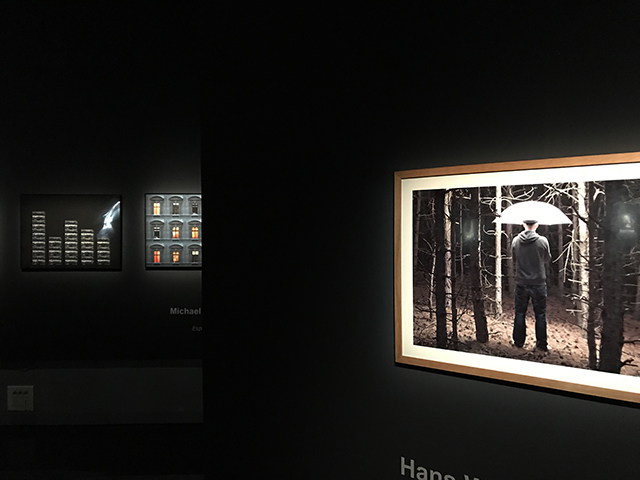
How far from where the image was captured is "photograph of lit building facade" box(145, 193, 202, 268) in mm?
4270

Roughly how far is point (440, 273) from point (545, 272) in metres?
0.39

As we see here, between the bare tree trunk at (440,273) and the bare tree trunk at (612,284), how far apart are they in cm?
55

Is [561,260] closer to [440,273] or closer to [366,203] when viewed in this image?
[440,273]

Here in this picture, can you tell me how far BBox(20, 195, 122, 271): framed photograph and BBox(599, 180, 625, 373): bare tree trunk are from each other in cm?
390

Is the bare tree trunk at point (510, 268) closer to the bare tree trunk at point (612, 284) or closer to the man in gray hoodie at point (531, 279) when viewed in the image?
the man in gray hoodie at point (531, 279)

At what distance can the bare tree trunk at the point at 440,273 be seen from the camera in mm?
1875

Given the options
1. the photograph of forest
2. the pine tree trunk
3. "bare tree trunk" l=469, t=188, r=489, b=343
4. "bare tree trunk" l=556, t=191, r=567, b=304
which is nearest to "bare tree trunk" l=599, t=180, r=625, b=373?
the photograph of forest

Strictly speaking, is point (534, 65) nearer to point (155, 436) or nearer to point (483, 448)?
point (483, 448)

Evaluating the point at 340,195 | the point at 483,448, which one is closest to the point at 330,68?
the point at 340,195

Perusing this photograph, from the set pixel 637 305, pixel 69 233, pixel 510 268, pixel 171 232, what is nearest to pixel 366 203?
pixel 510 268

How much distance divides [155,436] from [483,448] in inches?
130

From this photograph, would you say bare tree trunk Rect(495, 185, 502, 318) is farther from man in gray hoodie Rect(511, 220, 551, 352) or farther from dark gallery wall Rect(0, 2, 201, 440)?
dark gallery wall Rect(0, 2, 201, 440)

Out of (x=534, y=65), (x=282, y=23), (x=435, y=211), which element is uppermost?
(x=282, y=23)

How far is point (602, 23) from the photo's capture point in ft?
5.26
